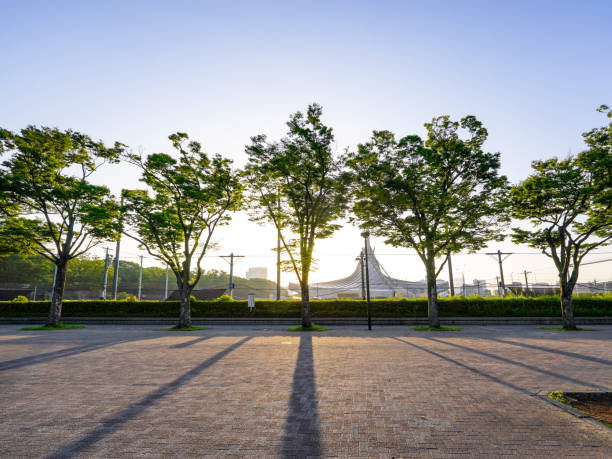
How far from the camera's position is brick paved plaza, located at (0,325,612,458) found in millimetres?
3490

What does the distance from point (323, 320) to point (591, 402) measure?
55.4ft

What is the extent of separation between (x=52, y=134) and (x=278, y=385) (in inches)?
808

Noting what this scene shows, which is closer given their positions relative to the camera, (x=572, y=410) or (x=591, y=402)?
(x=572, y=410)

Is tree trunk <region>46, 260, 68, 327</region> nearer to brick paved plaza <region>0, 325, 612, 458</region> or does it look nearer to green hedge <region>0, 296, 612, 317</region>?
green hedge <region>0, 296, 612, 317</region>

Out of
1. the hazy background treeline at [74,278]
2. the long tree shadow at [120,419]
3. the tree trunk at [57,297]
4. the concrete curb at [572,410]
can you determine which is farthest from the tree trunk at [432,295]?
the hazy background treeline at [74,278]

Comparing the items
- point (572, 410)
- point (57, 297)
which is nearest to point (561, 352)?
point (572, 410)

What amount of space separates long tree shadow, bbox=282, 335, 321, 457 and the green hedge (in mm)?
16442

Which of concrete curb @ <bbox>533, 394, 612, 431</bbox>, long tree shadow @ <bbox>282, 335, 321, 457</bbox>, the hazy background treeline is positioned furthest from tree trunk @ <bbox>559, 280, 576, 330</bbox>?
the hazy background treeline

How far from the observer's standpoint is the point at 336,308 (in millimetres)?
22891

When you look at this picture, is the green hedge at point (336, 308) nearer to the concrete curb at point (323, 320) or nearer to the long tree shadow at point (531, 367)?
the concrete curb at point (323, 320)

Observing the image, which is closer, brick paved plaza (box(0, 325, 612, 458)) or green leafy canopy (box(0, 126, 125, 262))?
brick paved plaza (box(0, 325, 612, 458))

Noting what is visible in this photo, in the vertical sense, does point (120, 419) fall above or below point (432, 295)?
below

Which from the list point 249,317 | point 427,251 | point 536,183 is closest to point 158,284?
point 249,317

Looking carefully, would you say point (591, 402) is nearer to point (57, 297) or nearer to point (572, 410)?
point (572, 410)
